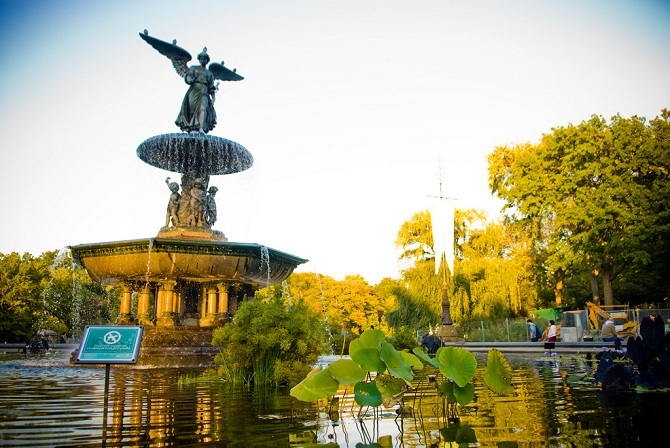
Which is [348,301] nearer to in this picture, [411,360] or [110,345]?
[110,345]

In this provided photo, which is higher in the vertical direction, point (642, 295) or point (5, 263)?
point (5, 263)

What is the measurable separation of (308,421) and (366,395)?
609 millimetres

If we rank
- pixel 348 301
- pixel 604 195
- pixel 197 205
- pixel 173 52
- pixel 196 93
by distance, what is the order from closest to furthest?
pixel 197 205
pixel 173 52
pixel 196 93
pixel 604 195
pixel 348 301

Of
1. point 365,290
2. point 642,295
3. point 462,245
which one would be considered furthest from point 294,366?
point 365,290

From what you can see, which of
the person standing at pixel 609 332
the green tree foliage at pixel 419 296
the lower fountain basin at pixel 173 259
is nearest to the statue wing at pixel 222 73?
the lower fountain basin at pixel 173 259

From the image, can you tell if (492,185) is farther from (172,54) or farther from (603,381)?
(603,381)

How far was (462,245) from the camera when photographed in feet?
119

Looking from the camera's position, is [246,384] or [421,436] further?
[246,384]

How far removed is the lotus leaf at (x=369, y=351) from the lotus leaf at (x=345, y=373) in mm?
80

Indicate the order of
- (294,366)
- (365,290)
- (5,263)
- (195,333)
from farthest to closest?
(365,290), (5,263), (195,333), (294,366)

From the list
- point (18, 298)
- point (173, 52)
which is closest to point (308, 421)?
point (173, 52)

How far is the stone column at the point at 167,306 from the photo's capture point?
12.5 meters

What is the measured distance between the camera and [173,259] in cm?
1209

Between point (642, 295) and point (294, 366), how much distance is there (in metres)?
36.9
